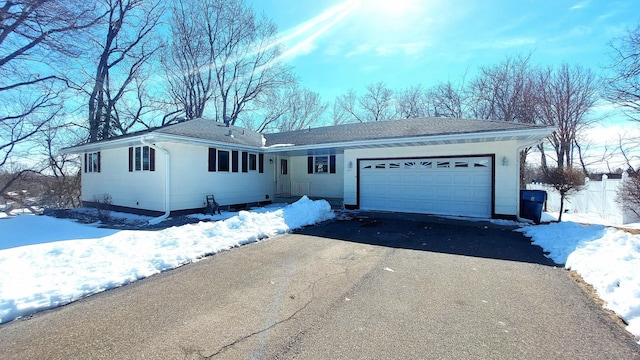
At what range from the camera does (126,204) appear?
11.9m

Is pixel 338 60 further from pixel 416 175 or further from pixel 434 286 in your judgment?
pixel 434 286

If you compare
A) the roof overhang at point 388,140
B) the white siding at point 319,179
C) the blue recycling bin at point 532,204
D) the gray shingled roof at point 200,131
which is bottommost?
the blue recycling bin at point 532,204

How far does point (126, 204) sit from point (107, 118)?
13.6 meters

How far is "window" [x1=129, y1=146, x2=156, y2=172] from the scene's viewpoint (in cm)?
1081

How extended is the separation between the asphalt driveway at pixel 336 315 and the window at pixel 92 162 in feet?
40.4

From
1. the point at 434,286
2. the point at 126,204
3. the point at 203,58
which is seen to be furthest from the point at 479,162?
the point at 203,58

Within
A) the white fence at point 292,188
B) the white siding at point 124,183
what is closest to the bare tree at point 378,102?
the white fence at point 292,188

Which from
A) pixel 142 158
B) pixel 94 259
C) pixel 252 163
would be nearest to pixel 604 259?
pixel 94 259

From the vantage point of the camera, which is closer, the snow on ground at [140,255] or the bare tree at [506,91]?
the snow on ground at [140,255]

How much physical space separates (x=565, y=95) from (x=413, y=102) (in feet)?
37.6

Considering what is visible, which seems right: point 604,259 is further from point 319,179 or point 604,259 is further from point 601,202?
point 601,202

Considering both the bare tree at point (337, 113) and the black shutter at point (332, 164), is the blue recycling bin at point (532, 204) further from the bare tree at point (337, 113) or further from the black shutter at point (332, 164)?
the bare tree at point (337, 113)

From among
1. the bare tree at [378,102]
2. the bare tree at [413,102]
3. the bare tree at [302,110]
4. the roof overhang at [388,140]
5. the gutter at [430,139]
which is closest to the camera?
the gutter at [430,139]

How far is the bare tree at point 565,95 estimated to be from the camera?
19.8 meters
